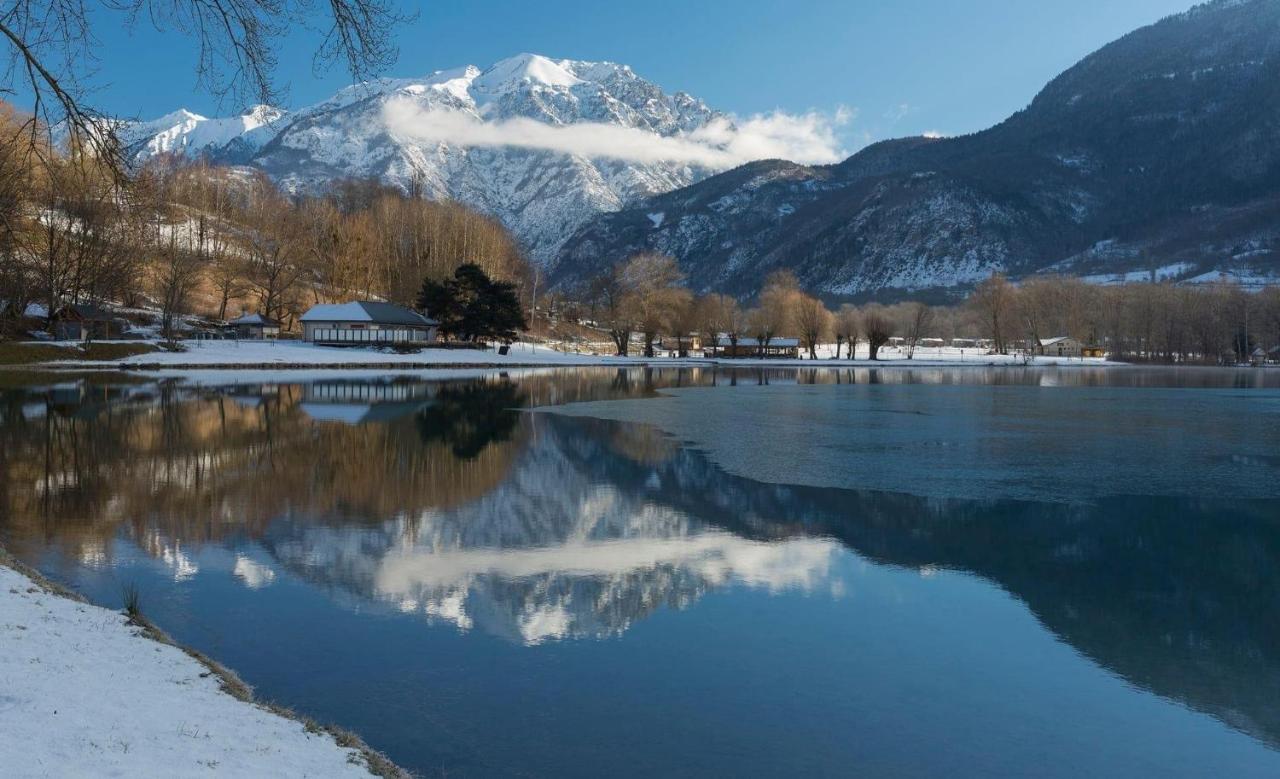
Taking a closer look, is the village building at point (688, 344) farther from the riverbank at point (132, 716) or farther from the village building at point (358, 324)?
the riverbank at point (132, 716)

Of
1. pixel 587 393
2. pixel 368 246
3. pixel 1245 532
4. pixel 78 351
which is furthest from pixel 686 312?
pixel 1245 532

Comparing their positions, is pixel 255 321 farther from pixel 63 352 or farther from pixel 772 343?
pixel 772 343

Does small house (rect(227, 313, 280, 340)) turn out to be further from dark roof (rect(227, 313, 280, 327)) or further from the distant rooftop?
the distant rooftop

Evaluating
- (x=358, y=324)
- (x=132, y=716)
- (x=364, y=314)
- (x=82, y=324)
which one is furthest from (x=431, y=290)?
(x=132, y=716)

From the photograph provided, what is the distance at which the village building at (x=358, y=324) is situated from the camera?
96.2 m

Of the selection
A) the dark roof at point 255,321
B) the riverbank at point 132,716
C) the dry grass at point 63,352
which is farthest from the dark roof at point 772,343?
the riverbank at point 132,716

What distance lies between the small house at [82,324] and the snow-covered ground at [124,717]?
74.4m

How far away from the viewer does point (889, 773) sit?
750 cm

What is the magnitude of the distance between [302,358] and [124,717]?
257 ft

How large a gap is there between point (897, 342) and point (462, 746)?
194847mm

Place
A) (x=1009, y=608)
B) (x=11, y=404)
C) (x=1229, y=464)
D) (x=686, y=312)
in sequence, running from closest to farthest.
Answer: (x=1009, y=608) → (x=1229, y=464) → (x=11, y=404) → (x=686, y=312)

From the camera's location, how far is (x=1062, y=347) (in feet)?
532

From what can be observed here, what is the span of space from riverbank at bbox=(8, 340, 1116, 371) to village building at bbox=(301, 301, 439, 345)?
2746 mm

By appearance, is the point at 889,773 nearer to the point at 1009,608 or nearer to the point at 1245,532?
the point at 1009,608
